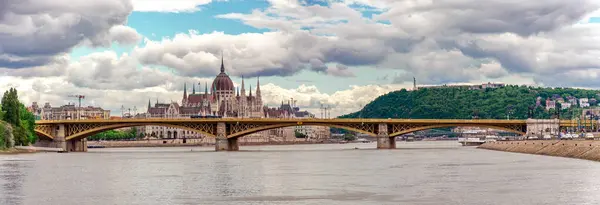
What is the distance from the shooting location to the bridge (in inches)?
6122

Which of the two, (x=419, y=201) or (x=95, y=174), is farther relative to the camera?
(x=95, y=174)

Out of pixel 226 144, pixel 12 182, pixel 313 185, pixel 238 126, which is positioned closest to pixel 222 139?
pixel 226 144

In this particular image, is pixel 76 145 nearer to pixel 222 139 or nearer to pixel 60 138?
pixel 60 138

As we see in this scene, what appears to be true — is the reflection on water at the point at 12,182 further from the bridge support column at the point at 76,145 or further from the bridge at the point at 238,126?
the bridge support column at the point at 76,145

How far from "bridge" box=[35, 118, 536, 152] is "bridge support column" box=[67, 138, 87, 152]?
21 cm

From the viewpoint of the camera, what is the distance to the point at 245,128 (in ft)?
527

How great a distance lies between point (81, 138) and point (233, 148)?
31.1 metres

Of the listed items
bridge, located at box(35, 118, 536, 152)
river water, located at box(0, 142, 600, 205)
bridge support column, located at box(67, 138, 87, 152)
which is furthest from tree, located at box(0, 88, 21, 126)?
river water, located at box(0, 142, 600, 205)

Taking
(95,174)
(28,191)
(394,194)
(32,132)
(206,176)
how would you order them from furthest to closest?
(32,132) → (95,174) → (206,176) → (28,191) → (394,194)

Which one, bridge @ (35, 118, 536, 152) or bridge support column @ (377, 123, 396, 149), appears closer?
bridge @ (35, 118, 536, 152)

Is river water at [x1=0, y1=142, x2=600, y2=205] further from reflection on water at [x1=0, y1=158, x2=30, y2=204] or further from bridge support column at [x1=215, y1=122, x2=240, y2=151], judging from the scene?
bridge support column at [x1=215, y1=122, x2=240, y2=151]

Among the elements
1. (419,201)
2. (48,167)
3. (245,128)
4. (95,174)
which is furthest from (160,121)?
(419,201)

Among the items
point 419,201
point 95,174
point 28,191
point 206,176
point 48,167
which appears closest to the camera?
point 419,201

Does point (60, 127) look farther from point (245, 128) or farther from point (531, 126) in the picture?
point (531, 126)
